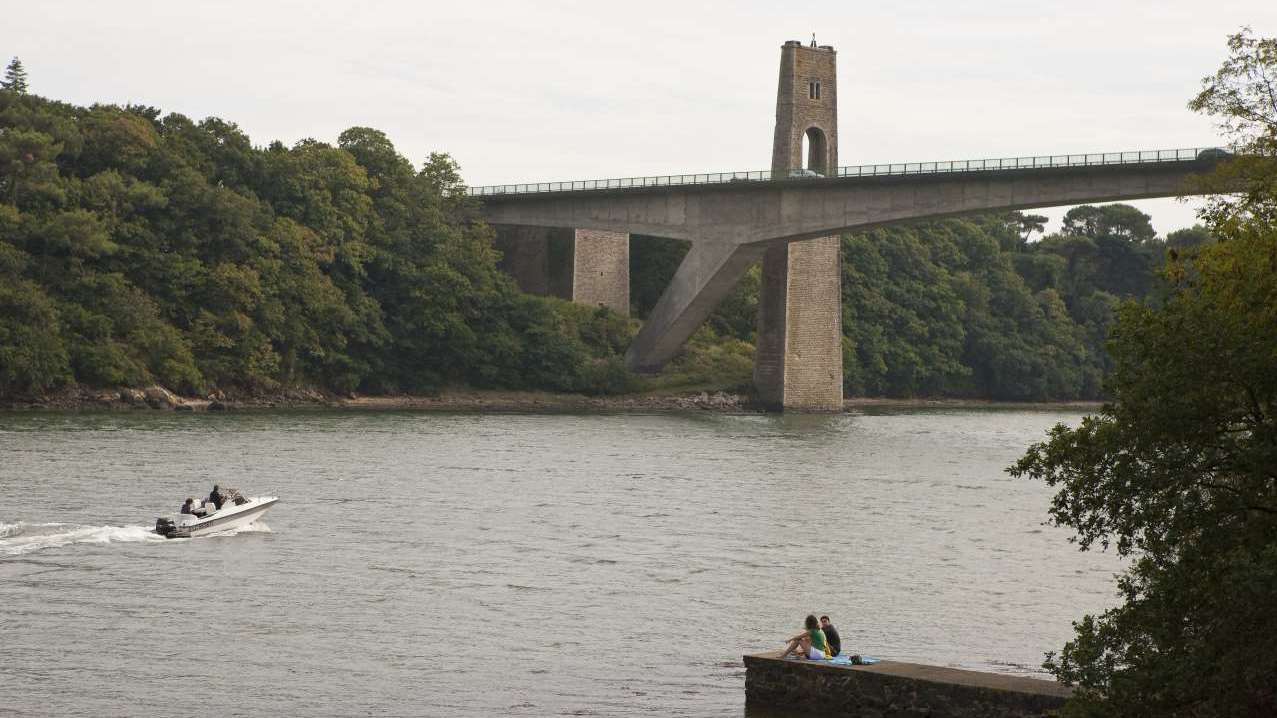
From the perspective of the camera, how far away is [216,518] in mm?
43500

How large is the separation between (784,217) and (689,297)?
9.69m

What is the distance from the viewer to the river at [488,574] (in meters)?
27.9

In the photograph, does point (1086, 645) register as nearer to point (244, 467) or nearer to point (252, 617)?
point (252, 617)

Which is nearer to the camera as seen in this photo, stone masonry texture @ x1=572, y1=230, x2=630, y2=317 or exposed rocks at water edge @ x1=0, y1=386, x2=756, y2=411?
exposed rocks at water edge @ x1=0, y1=386, x2=756, y2=411

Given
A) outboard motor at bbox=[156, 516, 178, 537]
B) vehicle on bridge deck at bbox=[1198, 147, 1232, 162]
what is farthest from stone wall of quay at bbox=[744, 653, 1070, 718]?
vehicle on bridge deck at bbox=[1198, 147, 1232, 162]

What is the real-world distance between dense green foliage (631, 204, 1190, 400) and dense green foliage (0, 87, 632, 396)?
54.6 ft

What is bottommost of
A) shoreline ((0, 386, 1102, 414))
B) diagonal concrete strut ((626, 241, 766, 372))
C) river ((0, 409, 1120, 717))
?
river ((0, 409, 1120, 717))

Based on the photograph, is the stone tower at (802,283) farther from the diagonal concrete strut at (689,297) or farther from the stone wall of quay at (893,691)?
the stone wall of quay at (893,691)

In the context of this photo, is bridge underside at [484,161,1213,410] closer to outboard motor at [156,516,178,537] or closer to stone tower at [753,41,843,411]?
stone tower at [753,41,843,411]

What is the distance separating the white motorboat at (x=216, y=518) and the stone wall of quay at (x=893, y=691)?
20.2 metres

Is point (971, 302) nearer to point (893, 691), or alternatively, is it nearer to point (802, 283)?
point (802, 283)

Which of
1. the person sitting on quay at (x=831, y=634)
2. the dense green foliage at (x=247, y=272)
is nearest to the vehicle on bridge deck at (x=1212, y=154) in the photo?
Result: the dense green foliage at (x=247, y=272)

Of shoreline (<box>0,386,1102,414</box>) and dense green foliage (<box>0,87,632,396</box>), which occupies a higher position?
dense green foliage (<box>0,87,632,396</box>)

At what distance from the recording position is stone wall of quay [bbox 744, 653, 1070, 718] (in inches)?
952
